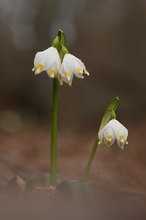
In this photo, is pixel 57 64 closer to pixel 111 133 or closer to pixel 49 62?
pixel 49 62

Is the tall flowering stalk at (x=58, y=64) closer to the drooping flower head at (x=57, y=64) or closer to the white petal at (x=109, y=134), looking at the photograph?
the drooping flower head at (x=57, y=64)

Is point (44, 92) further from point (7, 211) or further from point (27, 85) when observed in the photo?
point (7, 211)

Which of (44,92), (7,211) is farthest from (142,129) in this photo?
(7,211)

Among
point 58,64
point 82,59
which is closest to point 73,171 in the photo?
point 58,64

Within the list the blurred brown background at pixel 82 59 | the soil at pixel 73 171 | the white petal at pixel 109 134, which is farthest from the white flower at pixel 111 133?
the blurred brown background at pixel 82 59

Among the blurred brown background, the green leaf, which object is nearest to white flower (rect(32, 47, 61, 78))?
the green leaf

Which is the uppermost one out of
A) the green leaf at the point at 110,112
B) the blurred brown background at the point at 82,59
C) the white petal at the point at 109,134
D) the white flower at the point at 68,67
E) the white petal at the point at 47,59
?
the blurred brown background at the point at 82,59
